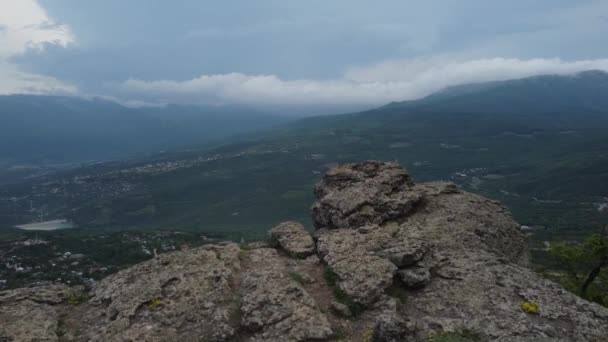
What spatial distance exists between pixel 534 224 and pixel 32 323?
192 m

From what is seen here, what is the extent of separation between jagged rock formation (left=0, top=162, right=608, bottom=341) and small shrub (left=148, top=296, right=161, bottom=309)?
36 mm

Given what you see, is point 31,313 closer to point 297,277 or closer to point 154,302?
point 154,302

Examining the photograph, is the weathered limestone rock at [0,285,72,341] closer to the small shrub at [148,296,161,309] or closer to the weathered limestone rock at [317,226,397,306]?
the small shrub at [148,296,161,309]

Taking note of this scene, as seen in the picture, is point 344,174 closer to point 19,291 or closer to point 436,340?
point 436,340

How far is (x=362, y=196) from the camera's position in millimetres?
22641

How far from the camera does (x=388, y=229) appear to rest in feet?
67.6

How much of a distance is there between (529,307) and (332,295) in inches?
265

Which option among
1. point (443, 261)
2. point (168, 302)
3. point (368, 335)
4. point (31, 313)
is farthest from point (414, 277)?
point (31, 313)

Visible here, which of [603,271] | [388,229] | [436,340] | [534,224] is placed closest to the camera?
[436,340]

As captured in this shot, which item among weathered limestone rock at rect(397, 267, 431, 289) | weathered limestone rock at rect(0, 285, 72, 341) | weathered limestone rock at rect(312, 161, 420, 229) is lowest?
weathered limestone rock at rect(397, 267, 431, 289)

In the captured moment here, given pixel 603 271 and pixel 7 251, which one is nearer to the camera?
pixel 603 271

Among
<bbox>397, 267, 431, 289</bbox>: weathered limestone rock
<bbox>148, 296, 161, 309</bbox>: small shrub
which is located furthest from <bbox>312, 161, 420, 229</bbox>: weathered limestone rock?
<bbox>148, 296, 161, 309</bbox>: small shrub

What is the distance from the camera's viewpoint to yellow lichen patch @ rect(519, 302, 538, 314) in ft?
47.7

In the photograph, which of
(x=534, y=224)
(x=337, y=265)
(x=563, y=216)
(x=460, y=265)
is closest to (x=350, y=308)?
(x=337, y=265)
